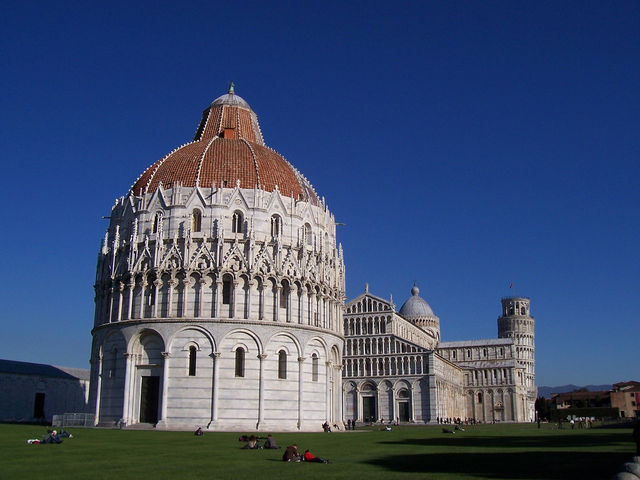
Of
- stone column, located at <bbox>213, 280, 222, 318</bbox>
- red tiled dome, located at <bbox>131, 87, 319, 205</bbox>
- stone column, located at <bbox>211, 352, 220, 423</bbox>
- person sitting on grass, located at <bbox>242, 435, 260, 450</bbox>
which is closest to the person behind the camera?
person sitting on grass, located at <bbox>242, 435, 260, 450</bbox>

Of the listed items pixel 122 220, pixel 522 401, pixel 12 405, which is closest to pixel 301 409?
pixel 122 220

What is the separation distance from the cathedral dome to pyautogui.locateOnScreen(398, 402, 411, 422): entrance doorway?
37.9 metres

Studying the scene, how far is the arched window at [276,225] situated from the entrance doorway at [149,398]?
1359 centimetres

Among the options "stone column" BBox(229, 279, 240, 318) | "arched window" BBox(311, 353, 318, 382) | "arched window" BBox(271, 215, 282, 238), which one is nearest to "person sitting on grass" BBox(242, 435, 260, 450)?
"stone column" BBox(229, 279, 240, 318)

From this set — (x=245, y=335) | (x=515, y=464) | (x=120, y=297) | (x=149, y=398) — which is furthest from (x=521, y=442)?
(x=120, y=297)

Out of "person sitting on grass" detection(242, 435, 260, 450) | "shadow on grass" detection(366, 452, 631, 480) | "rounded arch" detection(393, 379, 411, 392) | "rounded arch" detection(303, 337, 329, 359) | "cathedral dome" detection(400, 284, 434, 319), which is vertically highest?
"cathedral dome" detection(400, 284, 434, 319)

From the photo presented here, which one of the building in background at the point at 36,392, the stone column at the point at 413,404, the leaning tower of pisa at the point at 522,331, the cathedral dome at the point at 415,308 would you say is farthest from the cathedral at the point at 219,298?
the leaning tower of pisa at the point at 522,331

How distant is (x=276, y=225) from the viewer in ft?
167

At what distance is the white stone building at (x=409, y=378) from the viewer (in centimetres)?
9619

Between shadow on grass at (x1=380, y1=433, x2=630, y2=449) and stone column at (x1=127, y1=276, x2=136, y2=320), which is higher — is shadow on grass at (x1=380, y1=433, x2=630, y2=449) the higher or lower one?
the lower one

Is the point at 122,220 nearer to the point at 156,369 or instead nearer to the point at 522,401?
the point at 156,369

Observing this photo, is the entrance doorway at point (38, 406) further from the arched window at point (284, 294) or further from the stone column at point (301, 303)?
the stone column at point (301, 303)

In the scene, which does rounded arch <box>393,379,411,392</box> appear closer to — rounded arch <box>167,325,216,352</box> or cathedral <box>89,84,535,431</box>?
cathedral <box>89,84,535,431</box>

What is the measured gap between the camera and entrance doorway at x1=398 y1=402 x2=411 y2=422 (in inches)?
3779
